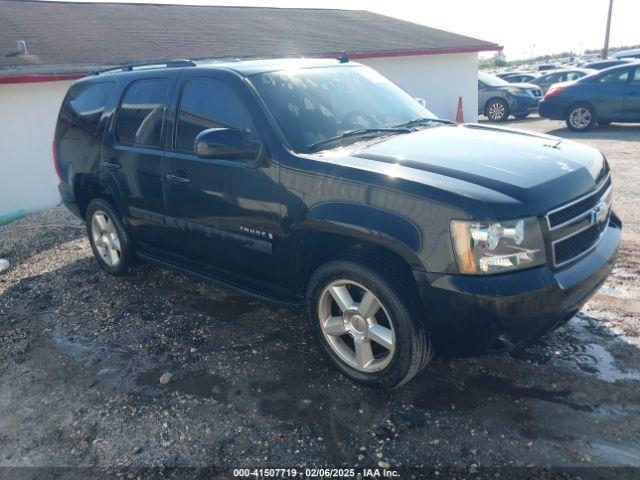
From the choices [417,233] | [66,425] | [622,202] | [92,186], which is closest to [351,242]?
[417,233]

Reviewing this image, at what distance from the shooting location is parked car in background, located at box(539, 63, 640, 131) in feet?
42.2

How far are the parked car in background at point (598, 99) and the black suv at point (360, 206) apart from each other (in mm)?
10637

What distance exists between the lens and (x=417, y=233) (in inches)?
114

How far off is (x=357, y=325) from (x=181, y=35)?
40.7 feet

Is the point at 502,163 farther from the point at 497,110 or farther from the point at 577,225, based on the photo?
the point at 497,110

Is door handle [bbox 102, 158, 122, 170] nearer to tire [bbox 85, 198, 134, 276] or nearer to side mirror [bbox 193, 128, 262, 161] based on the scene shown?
tire [bbox 85, 198, 134, 276]

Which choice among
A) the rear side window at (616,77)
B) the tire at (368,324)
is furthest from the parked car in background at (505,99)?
the tire at (368,324)

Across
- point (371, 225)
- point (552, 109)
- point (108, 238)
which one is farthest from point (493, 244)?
point (552, 109)

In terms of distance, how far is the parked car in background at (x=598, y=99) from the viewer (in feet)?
42.2

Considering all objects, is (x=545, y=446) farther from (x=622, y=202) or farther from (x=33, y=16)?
(x=33, y=16)

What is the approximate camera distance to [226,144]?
3480 millimetres

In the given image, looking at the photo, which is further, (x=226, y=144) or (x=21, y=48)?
(x=21, y=48)

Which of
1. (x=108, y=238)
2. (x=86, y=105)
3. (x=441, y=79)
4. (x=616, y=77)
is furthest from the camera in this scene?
(x=441, y=79)

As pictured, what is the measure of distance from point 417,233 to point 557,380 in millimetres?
1385
